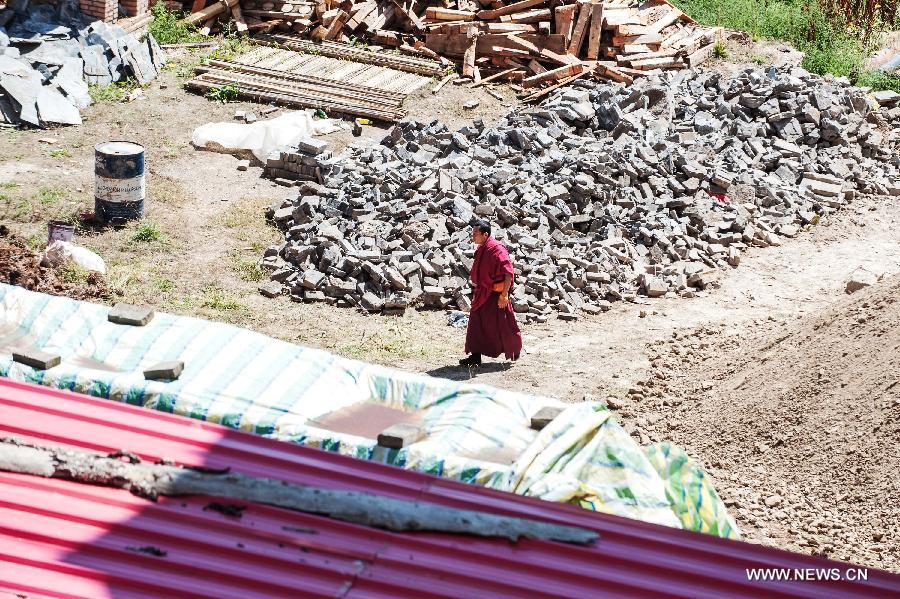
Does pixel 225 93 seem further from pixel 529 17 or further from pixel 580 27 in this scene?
pixel 580 27

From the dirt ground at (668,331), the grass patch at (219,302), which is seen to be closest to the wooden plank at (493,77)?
the dirt ground at (668,331)

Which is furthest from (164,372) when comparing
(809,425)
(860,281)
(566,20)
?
(566,20)

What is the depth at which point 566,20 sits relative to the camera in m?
19.3

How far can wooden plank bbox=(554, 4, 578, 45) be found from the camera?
19.2 m

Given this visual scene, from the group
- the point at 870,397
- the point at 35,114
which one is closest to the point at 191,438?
the point at 870,397

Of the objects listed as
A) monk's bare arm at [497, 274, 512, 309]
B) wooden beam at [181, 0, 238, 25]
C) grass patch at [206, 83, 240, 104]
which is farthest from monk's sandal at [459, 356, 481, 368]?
wooden beam at [181, 0, 238, 25]

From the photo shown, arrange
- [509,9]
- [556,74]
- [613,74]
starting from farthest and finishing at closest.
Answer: [509,9], [556,74], [613,74]

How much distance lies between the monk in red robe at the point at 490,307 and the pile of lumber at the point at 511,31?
9070mm

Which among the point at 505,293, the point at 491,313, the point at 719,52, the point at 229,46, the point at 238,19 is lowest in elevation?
the point at 491,313

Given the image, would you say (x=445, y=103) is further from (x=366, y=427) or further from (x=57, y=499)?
(x=57, y=499)

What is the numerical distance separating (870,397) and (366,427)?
413 cm

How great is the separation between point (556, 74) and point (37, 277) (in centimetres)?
1041

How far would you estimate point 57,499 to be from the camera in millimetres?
5492

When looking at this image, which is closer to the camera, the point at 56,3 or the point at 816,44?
the point at 56,3
